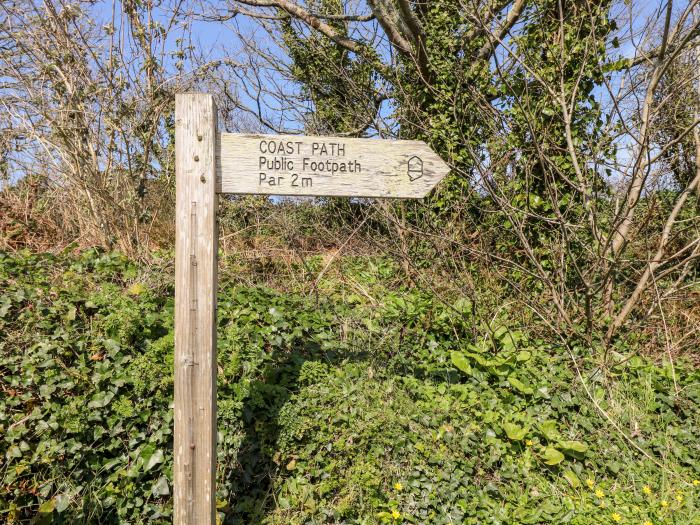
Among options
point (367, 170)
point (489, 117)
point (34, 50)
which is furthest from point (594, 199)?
point (34, 50)

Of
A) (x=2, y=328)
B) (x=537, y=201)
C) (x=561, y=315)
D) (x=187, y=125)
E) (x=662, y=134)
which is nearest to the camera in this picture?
(x=187, y=125)

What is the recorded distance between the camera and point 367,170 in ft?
8.70

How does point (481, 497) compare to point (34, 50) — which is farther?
point (34, 50)

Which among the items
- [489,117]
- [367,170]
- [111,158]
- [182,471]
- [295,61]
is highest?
[295,61]

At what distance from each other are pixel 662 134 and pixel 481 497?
5723mm

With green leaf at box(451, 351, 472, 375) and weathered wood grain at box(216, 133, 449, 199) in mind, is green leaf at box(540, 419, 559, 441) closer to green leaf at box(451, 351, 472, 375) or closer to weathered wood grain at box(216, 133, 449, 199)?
green leaf at box(451, 351, 472, 375)

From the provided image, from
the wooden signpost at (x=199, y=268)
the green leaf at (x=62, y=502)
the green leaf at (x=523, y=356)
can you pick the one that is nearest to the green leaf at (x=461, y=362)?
the green leaf at (x=523, y=356)

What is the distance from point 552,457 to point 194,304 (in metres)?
2.58

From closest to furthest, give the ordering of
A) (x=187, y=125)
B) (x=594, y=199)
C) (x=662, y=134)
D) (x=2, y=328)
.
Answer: (x=187, y=125) → (x=2, y=328) → (x=594, y=199) → (x=662, y=134)

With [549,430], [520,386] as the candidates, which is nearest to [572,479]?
[549,430]

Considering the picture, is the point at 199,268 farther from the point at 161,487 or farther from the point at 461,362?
the point at 461,362

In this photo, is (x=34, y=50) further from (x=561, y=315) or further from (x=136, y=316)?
(x=561, y=315)

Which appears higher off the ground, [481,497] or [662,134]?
[662,134]

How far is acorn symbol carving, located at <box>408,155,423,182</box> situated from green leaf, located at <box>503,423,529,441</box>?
1.92 meters
